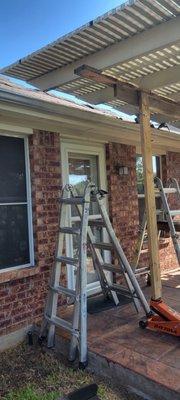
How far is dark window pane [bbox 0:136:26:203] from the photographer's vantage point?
13.9ft

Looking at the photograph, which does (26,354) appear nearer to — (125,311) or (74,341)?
(74,341)

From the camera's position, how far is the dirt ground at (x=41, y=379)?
10.2ft

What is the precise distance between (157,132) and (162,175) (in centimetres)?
150

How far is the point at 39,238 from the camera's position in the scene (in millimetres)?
4445

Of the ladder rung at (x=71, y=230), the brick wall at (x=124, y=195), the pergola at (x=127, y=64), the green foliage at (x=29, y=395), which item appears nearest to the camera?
the pergola at (x=127, y=64)

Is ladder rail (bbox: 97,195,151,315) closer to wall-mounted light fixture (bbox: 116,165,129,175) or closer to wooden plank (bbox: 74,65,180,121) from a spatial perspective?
wooden plank (bbox: 74,65,180,121)

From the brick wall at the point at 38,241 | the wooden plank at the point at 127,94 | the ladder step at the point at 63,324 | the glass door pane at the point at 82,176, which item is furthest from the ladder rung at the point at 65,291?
the wooden plank at the point at 127,94

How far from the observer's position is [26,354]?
3.93 m

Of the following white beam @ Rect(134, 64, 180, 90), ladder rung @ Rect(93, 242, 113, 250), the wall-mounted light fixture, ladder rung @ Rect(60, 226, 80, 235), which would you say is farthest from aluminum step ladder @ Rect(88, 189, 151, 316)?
the wall-mounted light fixture

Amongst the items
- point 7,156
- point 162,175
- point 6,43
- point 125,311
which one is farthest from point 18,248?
point 6,43

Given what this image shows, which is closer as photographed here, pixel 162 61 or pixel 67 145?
pixel 162 61

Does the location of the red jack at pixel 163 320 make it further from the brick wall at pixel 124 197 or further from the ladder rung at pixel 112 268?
the brick wall at pixel 124 197

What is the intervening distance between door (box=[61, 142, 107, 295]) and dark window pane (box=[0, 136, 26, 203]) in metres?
0.73

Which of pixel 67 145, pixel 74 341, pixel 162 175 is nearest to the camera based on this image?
pixel 74 341
